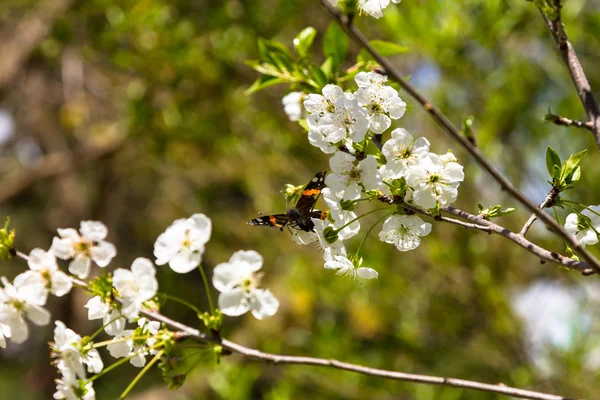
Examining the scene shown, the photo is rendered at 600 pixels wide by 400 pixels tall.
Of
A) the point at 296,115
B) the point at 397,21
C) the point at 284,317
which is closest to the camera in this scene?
the point at 296,115

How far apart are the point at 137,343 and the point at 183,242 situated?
0.53ft

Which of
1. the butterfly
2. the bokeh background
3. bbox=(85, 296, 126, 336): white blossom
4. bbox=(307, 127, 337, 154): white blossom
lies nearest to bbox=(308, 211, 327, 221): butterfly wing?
the butterfly

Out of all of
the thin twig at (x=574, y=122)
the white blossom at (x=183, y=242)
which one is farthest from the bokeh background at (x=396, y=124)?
the white blossom at (x=183, y=242)

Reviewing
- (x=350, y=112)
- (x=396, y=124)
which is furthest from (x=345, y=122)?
(x=396, y=124)

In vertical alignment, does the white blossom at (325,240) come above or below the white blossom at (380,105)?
below

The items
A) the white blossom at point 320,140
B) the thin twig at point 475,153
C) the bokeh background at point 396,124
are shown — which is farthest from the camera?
the bokeh background at point 396,124

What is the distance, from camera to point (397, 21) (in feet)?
6.30

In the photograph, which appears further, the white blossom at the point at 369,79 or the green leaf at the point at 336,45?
the green leaf at the point at 336,45

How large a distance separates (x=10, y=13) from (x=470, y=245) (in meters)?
3.17

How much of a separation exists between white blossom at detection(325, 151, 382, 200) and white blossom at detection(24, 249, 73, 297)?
0.38m

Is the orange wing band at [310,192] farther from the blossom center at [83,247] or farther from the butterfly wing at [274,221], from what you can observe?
the blossom center at [83,247]

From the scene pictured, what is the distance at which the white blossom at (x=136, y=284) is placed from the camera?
2.44 ft

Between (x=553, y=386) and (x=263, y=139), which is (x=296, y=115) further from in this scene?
(x=553, y=386)

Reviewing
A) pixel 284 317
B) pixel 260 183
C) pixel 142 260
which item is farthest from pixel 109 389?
pixel 142 260
